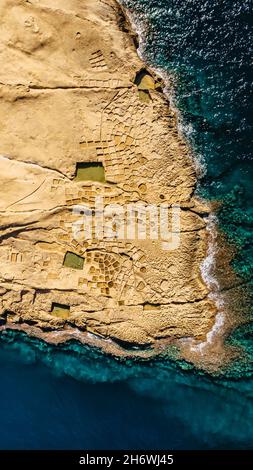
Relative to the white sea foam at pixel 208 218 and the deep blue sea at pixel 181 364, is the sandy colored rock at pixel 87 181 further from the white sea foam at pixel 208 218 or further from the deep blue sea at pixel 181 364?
the deep blue sea at pixel 181 364

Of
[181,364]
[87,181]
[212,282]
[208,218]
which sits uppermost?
[87,181]

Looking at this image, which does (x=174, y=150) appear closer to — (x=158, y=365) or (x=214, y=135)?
(x=214, y=135)

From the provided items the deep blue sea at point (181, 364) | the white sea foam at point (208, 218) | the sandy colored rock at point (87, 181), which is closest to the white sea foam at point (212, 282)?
the white sea foam at point (208, 218)

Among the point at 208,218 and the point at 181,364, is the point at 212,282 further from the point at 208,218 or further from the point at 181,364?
the point at 181,364

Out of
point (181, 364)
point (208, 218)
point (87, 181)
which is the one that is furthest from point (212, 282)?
point (87, 181)

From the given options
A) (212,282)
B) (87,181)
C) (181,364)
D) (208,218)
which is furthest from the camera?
(181,364)

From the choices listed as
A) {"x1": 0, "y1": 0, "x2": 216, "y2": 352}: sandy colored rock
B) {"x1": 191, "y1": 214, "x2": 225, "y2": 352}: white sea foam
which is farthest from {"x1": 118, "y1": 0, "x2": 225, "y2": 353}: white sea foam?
{"x1": 0, "y1": 0, "x2": 216, "y2": 352}: sandy colored rock
